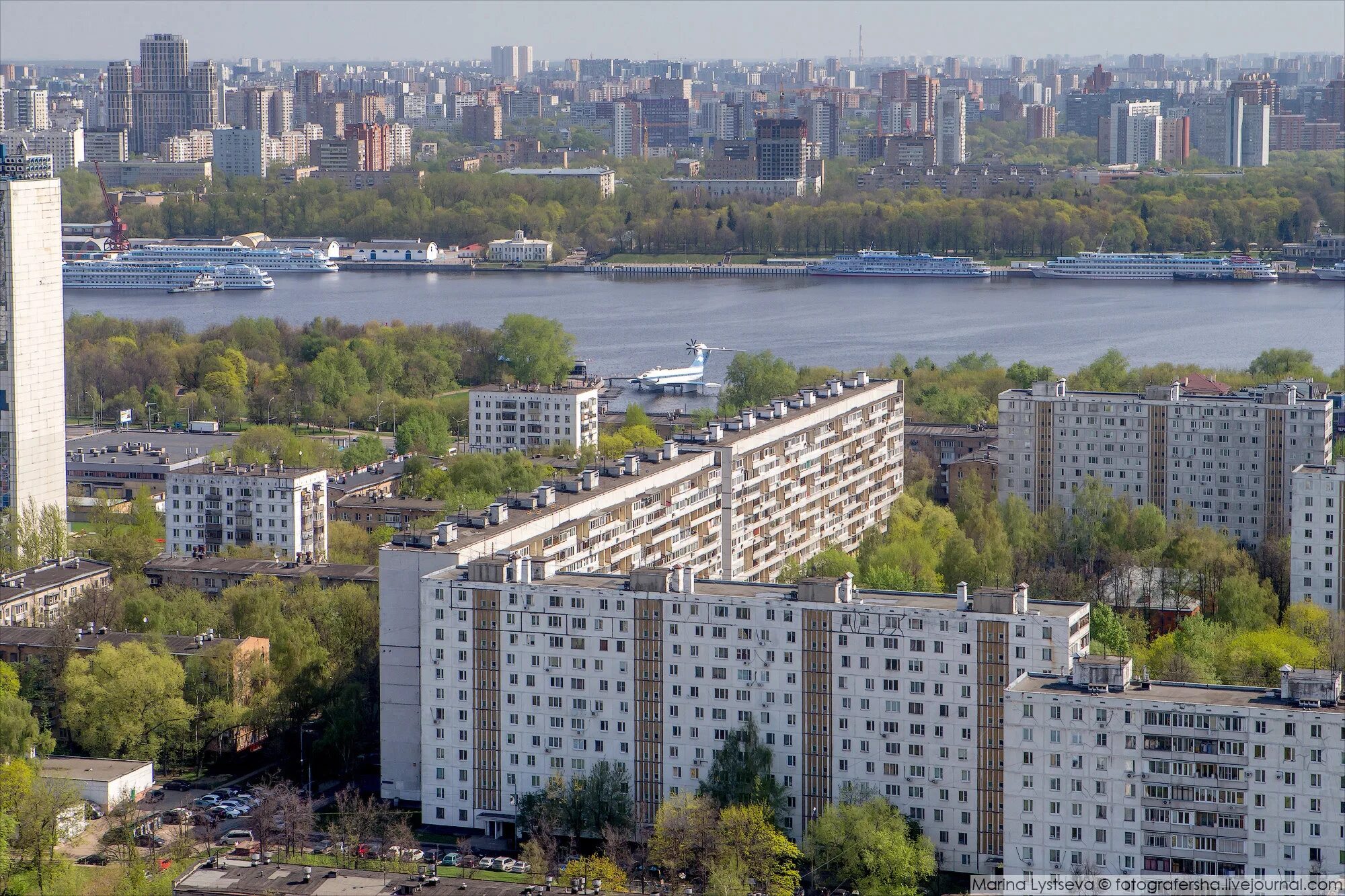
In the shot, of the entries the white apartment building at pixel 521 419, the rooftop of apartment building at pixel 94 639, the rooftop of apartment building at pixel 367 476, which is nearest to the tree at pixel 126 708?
the rooftop of apartment building at pixel 94 639

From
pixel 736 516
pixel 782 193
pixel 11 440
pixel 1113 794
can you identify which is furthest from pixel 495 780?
pixel 782 193

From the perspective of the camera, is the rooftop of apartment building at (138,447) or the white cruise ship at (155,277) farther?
the white cruise ship at (155,277)

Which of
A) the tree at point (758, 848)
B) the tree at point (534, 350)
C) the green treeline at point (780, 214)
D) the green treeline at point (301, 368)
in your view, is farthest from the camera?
the green treeline at point (780, 214)

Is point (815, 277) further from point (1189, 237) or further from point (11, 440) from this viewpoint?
point (11, 440)

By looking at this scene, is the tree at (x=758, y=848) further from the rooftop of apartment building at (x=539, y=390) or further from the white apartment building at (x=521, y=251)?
the white apartment building at (x=521, y=251)

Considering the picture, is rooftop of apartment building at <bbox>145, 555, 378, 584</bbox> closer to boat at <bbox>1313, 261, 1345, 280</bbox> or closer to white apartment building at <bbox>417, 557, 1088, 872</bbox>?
white apartment building at <bbox>417, 557, 1088, 872</bbox>

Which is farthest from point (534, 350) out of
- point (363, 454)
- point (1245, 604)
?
point (1245, 604)
